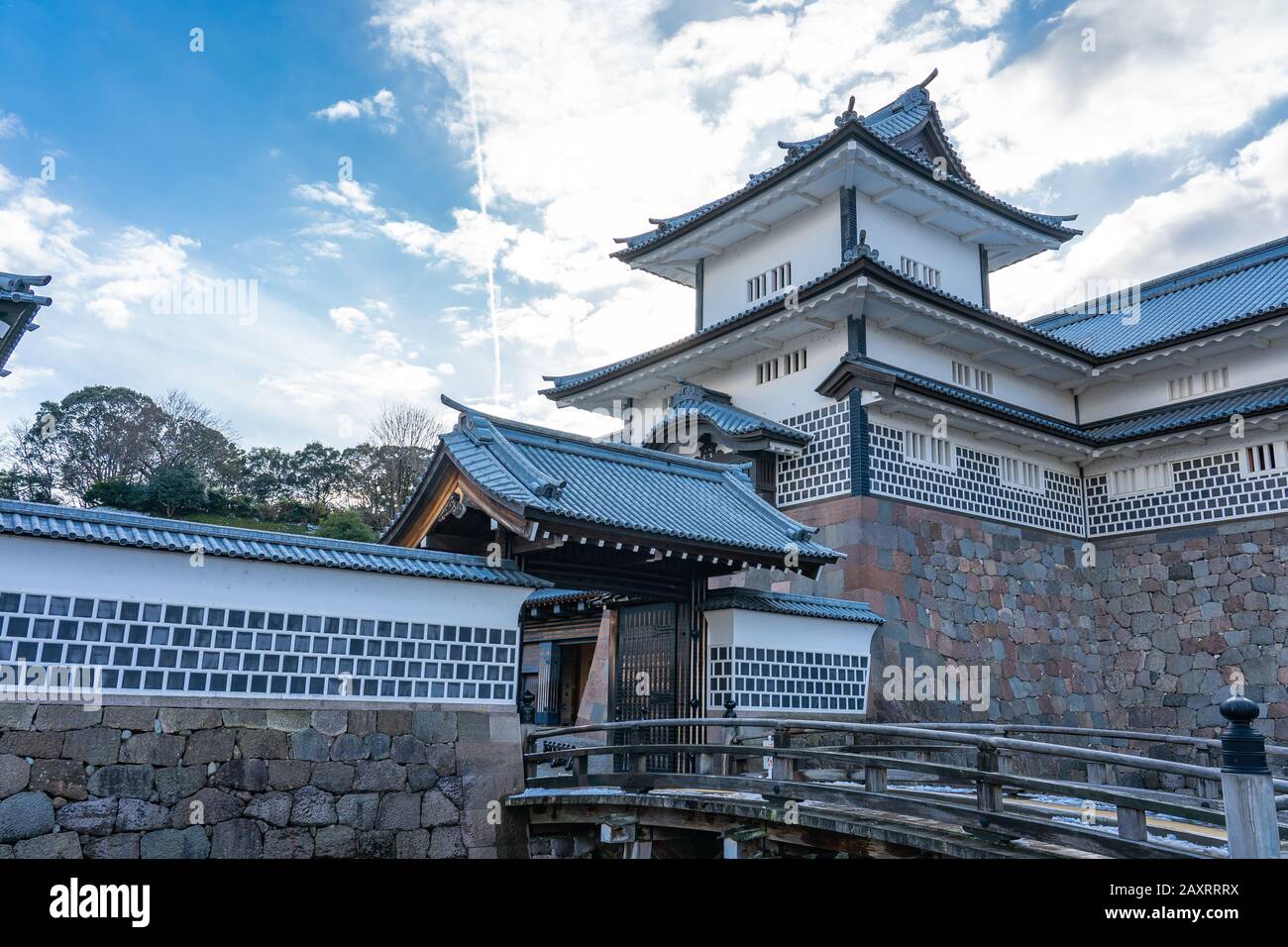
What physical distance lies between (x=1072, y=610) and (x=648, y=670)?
37.9 feet

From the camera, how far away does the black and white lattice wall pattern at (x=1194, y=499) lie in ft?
64.1

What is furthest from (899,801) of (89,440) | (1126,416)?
(89,440)

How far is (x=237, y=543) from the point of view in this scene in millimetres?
10906

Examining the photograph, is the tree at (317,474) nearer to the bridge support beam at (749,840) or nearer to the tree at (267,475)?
the tree at (267,475)

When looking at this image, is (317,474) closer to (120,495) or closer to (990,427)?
(120,495)

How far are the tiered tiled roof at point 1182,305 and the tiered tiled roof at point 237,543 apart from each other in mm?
15165

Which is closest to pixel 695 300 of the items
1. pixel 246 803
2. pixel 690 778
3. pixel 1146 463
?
pixel 1146 463

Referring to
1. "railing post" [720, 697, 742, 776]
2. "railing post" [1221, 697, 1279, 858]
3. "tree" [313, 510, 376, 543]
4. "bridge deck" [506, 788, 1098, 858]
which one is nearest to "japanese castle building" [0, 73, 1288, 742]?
"railing post" [720, 697, 742, 776]

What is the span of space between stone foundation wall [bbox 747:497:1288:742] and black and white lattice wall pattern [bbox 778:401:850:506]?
36 centimetres

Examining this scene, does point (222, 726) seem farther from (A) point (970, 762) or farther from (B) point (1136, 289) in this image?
(B) point (1136, 289)

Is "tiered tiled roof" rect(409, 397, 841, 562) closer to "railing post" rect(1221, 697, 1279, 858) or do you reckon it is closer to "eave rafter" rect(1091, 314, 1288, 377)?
"railing post" rect(1221, 697, 1279, 858)

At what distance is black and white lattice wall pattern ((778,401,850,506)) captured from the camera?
1870cm
